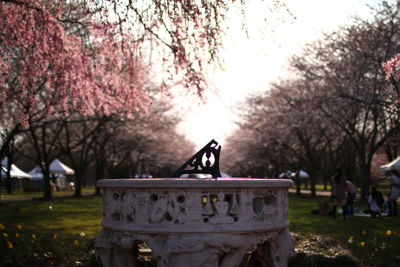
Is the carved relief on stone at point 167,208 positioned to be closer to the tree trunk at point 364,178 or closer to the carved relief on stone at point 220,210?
the carved relief on stone at point 220,210

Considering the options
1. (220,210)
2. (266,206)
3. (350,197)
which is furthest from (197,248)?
(350,197)

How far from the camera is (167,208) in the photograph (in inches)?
210

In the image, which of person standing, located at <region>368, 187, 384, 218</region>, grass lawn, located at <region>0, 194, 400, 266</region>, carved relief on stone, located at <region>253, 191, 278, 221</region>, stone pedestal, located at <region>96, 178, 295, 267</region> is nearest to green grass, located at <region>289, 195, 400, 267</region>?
grass lawn, located at <region>0, 194, 400, 266</region>

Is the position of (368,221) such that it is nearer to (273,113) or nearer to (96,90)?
(96,90)

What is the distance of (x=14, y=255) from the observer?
8320 mm

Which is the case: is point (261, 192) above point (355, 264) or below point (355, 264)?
above

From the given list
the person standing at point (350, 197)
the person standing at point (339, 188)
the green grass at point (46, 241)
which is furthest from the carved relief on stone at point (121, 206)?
the person standing at point (350, 197)

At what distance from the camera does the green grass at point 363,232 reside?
27.7 ft

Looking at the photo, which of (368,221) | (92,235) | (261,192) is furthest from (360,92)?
(261,192)

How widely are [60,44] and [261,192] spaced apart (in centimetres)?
667

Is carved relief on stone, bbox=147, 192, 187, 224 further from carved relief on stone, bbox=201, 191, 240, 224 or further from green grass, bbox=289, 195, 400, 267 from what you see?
green grass, bbox=289, 195, 400, 267

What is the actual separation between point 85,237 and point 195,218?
5.96m

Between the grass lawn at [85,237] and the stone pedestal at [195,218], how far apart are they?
11.1 ft

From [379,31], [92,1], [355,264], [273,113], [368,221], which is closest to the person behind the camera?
[92,1]
